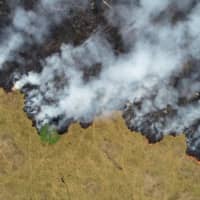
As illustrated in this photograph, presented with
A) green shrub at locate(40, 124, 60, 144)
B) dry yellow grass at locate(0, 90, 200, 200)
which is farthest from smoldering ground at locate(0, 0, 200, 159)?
dry yellow grass at locate(0, 90, 200, 200)

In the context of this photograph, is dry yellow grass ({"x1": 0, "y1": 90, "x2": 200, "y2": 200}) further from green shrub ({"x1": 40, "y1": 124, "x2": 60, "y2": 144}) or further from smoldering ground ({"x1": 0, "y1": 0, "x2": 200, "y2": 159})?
smoldering ground ({"x1": 0, "y1": 0, "x2": 200, "y2": 159})

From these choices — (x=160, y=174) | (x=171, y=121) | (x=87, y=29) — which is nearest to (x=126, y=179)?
(x=160, y=174)

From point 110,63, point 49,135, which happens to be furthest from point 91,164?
point 110,63

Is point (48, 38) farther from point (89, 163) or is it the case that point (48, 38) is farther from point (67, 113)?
point (89, 163)

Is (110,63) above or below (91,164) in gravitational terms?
above

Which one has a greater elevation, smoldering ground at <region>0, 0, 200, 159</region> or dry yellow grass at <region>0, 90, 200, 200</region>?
smoldering ground at <region>0, 0, 200, 159</region>

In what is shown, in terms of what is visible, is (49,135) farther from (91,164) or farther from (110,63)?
(110,63)
